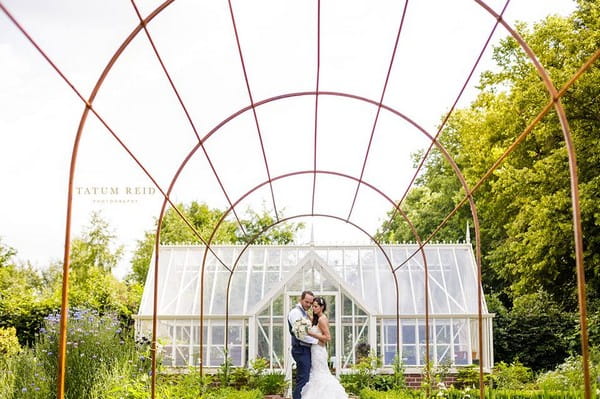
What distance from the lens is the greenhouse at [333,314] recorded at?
16203 mm

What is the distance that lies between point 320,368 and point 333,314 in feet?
20.2

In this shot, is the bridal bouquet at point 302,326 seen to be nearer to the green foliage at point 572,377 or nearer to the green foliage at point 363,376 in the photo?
the green foliage at point 572,377

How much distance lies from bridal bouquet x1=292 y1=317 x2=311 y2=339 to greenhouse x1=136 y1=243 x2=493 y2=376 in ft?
18.6

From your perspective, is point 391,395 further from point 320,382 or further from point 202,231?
point 202,231

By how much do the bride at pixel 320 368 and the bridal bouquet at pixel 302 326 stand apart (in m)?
0.07

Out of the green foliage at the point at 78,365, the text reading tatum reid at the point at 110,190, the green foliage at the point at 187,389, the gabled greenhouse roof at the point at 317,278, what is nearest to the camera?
the green foliage at the point at 78,365

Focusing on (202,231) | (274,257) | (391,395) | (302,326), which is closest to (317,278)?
(274,257)

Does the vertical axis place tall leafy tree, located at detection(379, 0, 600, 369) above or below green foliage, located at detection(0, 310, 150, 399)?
above

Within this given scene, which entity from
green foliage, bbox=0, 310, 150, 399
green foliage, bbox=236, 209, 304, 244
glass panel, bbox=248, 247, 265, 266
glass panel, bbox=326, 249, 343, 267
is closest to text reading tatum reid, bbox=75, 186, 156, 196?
green foliage, bbox=236, 209, 304, 244

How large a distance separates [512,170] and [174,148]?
14603 mm

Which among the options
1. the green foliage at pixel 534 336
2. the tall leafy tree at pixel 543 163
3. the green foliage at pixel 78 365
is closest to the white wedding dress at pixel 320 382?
the green foliage at pixel 78 365

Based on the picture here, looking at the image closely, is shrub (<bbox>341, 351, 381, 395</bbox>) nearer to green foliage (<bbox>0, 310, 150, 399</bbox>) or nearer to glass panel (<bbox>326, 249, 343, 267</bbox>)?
glass panel (<bbox>326, 249, 343, 267</bbox>)

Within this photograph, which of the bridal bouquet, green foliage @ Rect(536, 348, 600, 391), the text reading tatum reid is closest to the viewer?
the bridal bouquet

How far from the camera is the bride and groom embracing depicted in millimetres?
10031
